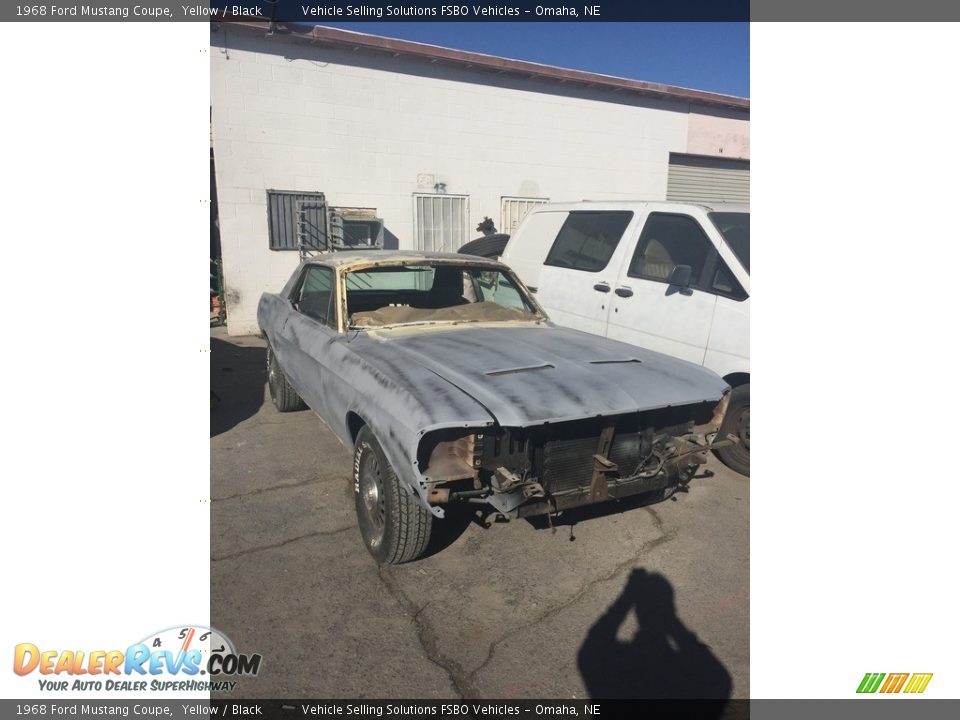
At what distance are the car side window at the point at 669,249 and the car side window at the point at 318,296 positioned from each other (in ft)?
8.31

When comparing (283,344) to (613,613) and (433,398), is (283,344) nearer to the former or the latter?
(433,398)

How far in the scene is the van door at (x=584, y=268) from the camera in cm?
517

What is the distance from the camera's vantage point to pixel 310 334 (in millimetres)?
4168

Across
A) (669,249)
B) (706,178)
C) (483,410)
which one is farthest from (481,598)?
(706,178)

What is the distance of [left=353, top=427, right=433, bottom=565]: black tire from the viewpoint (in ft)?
9.67

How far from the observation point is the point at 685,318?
14.8 ft

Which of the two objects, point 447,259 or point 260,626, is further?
point 447,259

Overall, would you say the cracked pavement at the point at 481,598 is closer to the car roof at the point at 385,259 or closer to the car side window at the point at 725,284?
the car side window at the point at 725,284

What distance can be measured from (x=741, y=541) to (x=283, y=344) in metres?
3.71

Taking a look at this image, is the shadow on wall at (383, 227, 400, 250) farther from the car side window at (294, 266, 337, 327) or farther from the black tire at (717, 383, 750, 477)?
the black tire at (717, 383, 750, 477)

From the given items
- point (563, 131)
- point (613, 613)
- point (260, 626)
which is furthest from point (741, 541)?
point (563, 131)

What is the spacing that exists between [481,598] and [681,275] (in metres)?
2.80

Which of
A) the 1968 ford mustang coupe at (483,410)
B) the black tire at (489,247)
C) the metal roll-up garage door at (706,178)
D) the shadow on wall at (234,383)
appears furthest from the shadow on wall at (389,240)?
the metal roll-up garage door at (706,178)
